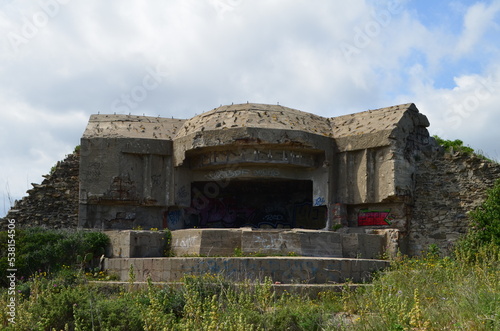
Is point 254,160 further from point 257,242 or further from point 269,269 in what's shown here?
point 269,269

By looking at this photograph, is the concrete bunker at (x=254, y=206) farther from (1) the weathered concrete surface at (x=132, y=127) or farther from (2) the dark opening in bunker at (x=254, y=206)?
(1) the weathered concrete surface at (x=132, y=127)

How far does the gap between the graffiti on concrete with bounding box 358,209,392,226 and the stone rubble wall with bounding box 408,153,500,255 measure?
2.35 ft

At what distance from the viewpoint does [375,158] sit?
16.7m

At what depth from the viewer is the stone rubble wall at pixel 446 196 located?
15648 mm

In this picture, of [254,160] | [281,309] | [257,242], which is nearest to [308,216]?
[254,160]

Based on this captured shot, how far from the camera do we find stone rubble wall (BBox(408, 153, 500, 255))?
51.3 ft

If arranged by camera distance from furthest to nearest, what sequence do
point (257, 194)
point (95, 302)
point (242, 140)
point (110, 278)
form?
point (257, 194), point (242, 140), point (110, 278), point (95, 302)

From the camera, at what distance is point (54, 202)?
59.3 feet

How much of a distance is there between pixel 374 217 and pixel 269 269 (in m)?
6.18

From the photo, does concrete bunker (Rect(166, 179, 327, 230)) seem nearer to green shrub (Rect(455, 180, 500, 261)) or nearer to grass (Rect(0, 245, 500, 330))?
green shrub (Rect(455, 180, 500, 261))

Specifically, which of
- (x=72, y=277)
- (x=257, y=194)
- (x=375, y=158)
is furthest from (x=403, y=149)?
(x=72, y=277)

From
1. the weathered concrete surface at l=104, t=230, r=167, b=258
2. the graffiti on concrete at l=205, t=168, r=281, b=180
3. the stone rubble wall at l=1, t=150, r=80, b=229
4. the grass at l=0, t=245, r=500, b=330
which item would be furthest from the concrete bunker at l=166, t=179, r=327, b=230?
the grass at l=0, t=245, r=500, b=330

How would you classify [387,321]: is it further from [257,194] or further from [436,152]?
[257,194]

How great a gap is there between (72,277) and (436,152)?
11.1 m
